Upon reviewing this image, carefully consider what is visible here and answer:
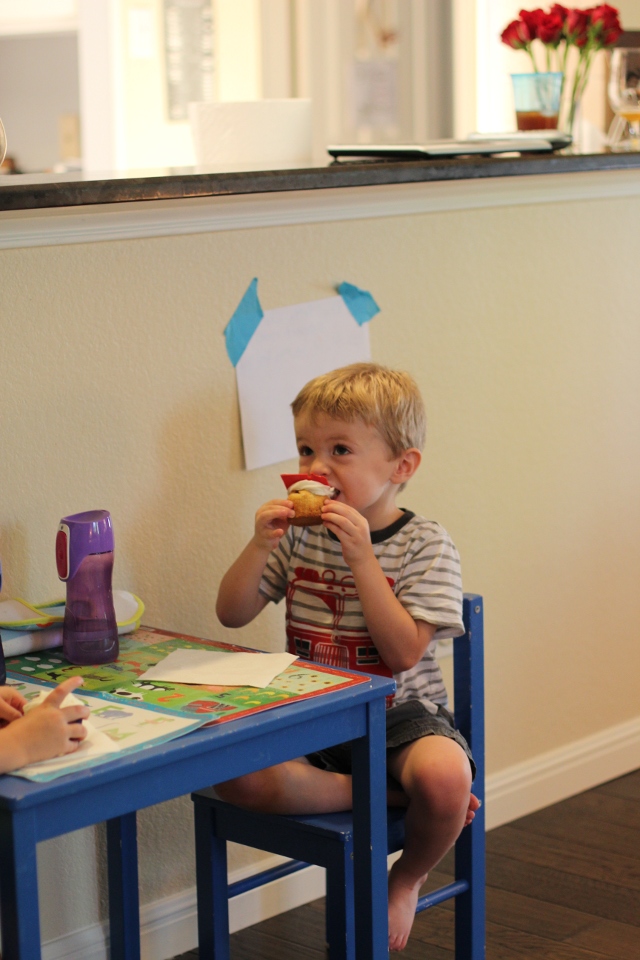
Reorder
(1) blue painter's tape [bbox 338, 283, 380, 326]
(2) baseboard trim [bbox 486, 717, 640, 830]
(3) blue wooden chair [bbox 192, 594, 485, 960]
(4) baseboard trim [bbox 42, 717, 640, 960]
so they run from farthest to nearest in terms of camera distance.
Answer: (2) baseboard trim [bbox 486, 717, 640, 830], (1) blue painter's tape [bbox 338, 283, 380, 326], (4) baseboard trim [bbox 42, 717, 640, 960], (3) blue wooden chair [bbox 192, 594, 485, 960]

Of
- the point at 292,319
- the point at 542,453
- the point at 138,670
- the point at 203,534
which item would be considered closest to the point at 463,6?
the point at 542,453

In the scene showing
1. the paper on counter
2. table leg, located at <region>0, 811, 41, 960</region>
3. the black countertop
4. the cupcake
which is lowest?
table leg, located at <region>0, 811, 41, 960</region>

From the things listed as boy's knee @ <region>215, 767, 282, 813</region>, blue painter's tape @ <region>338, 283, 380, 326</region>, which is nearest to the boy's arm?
boy's knee @ <region>215, 767, 282, 813</region>

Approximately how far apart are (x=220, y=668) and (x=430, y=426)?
2.96ft

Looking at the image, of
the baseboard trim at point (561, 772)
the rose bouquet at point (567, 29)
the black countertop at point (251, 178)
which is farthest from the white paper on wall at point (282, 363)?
the rose bouquet at point (567, 29)

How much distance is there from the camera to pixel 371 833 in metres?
1.43

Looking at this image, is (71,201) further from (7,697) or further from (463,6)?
(463,6)

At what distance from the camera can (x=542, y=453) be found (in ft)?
8.11

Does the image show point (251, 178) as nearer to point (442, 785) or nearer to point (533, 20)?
point (442, 785)

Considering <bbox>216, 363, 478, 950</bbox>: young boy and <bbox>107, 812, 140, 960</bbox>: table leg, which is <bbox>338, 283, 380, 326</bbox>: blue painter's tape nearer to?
<bbox>216, 363, 478, 950</bbox>: young boy

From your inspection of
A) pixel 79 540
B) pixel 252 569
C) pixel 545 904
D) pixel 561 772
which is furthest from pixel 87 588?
pixel 561 772

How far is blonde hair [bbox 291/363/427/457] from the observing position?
5.68 ft

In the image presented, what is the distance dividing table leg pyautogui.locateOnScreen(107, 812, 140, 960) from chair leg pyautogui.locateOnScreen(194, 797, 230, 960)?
3.4 inches

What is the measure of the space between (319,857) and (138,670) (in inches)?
13.0
